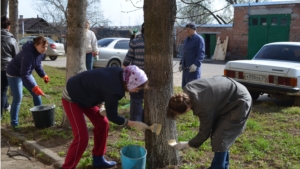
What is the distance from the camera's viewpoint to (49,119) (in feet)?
17.8

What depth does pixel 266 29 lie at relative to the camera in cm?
2206

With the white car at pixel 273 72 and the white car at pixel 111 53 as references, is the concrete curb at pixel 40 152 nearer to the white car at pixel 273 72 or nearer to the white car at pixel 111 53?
the white car at pixel 273 72

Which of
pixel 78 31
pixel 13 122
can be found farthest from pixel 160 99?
pixel 13 122

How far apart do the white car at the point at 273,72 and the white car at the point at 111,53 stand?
639cm

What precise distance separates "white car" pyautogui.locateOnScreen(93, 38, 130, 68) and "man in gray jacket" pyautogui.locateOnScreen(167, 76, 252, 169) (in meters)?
9.95

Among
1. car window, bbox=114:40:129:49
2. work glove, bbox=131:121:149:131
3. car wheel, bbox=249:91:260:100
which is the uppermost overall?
car window, bbox=114:40:129:49

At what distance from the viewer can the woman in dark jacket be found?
313cm

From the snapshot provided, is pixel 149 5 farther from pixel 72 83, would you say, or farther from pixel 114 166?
pixel 114 166

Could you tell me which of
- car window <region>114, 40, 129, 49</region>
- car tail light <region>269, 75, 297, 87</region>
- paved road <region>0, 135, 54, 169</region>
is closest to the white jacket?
paved road <region>0, 135, 54, 169</region>

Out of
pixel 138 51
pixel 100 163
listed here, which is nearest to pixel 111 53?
pixel 138 51

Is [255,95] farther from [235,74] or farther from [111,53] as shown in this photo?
[111,53]

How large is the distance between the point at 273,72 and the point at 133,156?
4257 mm

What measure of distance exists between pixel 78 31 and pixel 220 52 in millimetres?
20764

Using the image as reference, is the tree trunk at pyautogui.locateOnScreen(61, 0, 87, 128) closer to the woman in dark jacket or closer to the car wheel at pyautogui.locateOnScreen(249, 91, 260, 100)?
the woman in dark jacket
